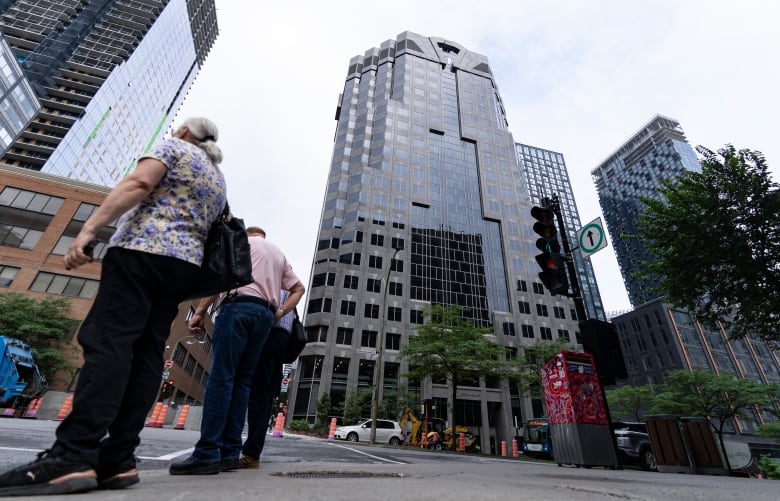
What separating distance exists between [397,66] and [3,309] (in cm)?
6876

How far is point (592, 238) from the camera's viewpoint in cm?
584

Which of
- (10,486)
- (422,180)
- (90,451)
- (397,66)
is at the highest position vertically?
(397,66)

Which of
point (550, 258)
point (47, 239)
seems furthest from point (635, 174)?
point (47, 239)

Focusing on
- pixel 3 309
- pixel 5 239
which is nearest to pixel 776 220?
pixel 3 309

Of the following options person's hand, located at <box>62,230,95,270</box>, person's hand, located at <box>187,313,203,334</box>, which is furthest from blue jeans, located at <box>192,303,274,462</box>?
person's hand, located at <box>62,230,95,270</box>

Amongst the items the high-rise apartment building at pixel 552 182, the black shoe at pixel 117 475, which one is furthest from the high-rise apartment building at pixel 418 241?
the high-rise apartment building at pixel 552 182

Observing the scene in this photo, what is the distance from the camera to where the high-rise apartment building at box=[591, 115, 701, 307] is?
113 m

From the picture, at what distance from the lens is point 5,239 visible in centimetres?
2811

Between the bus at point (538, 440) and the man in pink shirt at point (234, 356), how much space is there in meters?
16.1

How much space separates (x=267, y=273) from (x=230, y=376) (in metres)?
0.93

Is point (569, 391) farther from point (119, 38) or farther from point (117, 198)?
point (119, 38)

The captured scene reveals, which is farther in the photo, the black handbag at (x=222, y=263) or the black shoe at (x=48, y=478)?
the black handbag at (x=222, y=263)

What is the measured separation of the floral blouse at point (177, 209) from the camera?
199cm

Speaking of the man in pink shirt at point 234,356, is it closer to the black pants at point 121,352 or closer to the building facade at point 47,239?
the black pants at point 121,352
